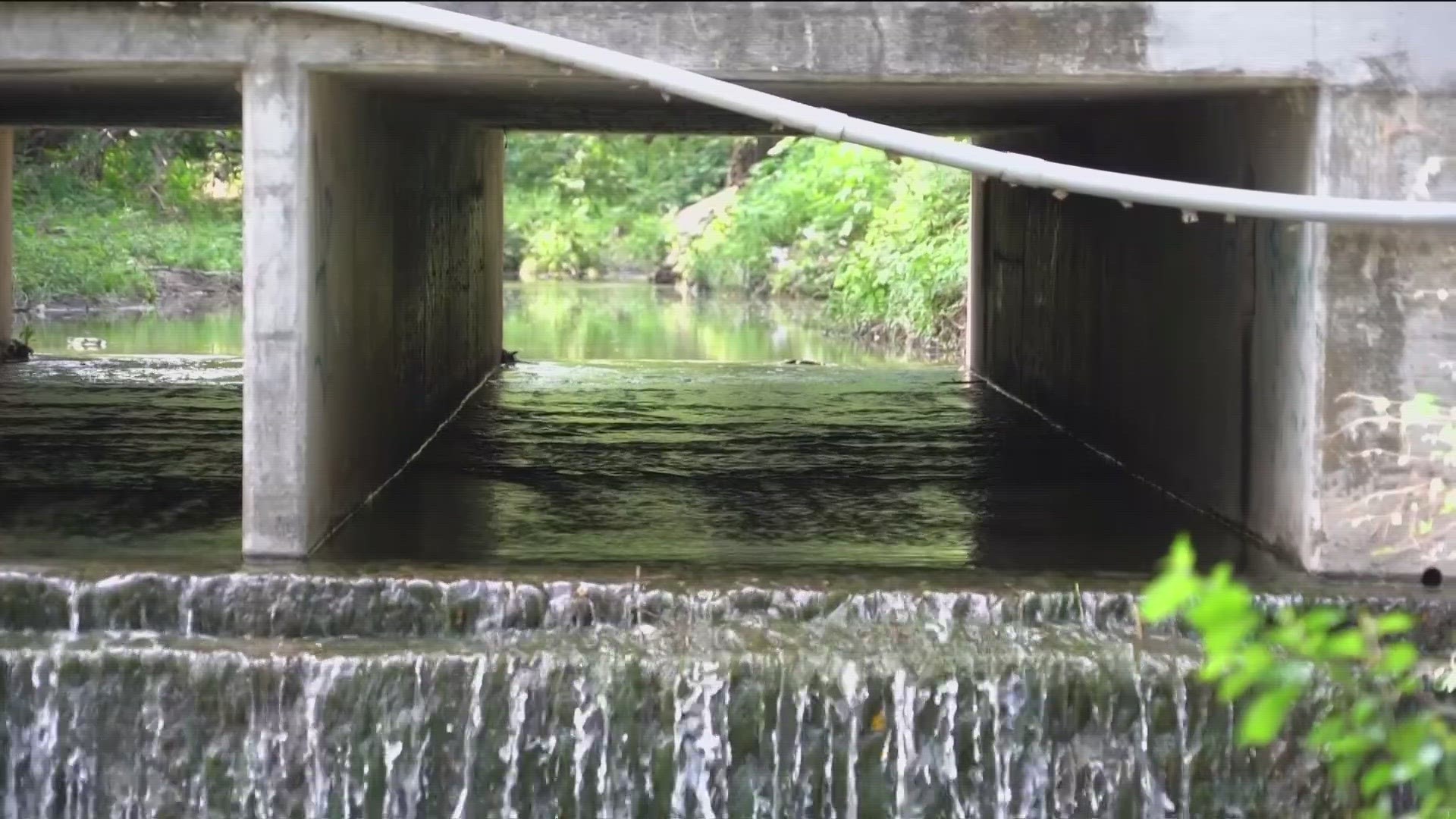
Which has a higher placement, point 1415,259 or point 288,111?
point 288,111

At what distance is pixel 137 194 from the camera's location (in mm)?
29406

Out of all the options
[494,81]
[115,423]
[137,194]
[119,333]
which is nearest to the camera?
[494,81]

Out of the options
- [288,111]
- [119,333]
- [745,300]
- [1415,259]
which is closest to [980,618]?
[1415,259]

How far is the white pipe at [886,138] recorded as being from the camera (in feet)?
18.0

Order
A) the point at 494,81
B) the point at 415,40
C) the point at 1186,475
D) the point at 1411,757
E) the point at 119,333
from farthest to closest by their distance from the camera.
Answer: the point at 119,333 < the point at 1186,475 < the point at 494,81 < the point at 415,40 < the point at 1411,757

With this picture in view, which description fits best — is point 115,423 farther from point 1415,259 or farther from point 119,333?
point 119,333

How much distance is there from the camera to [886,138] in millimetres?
5535

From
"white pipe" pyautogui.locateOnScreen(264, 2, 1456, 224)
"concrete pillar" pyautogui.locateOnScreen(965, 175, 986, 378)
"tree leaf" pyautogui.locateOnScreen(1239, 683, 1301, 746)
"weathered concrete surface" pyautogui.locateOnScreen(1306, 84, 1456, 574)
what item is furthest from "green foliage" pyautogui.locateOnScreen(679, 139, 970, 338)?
"tree leaf" pyautogui.locateOnScreen(1239, 683, 1301, 746)

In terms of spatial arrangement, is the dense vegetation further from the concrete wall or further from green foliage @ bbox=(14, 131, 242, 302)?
the concrete wall

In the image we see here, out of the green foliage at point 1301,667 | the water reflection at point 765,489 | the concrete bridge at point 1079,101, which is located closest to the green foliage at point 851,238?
the water reflection at point 765,489

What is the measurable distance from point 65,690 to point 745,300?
82.8 ft

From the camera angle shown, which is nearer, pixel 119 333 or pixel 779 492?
pixel 779 492

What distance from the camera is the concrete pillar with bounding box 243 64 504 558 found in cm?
615

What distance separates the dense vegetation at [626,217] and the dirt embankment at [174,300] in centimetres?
18
